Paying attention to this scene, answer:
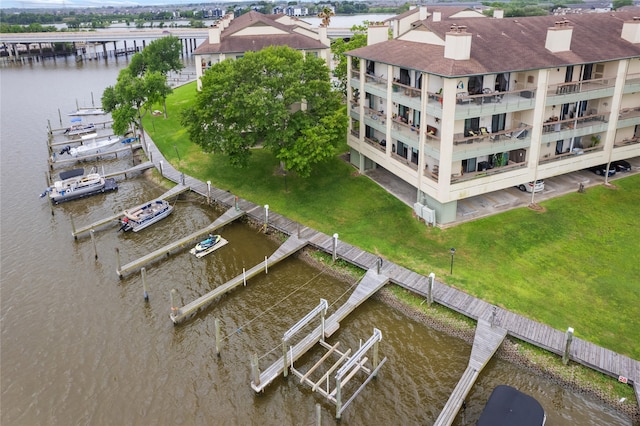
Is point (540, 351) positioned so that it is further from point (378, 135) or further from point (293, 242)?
point (378, 135)

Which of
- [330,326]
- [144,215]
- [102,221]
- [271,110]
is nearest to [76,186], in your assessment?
[102,221]

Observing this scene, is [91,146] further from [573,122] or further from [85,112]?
[573,122]

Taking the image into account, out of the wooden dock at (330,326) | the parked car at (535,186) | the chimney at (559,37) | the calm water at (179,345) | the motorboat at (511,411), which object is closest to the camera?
the motorboat at (511,411)

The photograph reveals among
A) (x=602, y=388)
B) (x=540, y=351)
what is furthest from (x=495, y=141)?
(x=602, y=388)

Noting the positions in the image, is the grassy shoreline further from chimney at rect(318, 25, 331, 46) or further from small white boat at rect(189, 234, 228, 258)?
chimney at rect(318, 25, 331, 46)

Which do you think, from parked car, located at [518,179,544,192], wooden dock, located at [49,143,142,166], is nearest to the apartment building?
parked car, located at [518,179,544,192]

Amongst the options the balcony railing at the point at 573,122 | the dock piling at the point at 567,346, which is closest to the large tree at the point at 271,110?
the balcony railing at the point at 573,122

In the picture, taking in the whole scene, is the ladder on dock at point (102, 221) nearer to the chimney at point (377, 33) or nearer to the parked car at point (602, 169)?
the chimney at point (377, 33)
